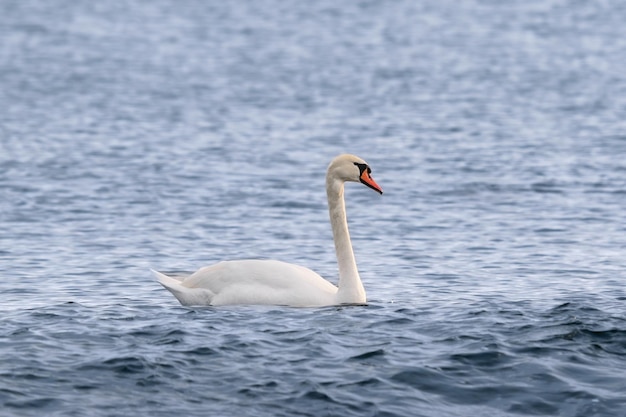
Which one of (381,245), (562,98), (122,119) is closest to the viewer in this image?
(381,245)

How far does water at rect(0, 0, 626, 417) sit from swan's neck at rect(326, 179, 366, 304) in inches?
13.2

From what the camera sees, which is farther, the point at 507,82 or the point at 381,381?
the point at 507,82

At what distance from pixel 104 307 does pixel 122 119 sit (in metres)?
18.5

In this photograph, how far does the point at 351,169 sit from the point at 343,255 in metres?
0.97

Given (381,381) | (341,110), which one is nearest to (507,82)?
(341,110)

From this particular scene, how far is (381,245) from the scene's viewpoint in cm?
1928

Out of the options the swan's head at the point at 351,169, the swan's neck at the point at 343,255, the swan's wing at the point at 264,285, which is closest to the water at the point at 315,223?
the swan's wing at the point at 264,285

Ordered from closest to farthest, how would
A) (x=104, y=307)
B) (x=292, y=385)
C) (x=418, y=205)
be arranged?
(x=292, y=385) < (x=104, y=307) < (x=418, y=205)

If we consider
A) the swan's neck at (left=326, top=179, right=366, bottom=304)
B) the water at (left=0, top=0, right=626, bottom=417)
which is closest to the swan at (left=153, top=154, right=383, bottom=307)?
the swan's neck at (left=326, top=179, right=366, bottom=304)

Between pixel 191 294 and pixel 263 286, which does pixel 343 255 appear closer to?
pixel 263 286

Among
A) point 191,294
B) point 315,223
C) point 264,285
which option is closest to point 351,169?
point 264,285

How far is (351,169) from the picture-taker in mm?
15273

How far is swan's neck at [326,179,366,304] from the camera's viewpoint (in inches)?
578

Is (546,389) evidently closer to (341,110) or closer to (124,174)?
(124,174)
